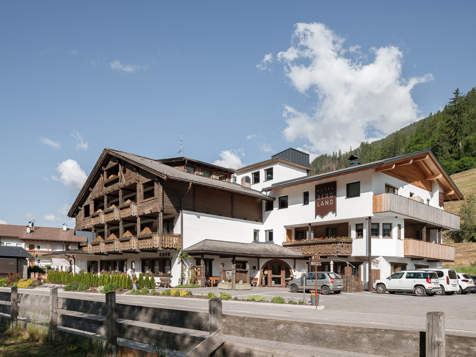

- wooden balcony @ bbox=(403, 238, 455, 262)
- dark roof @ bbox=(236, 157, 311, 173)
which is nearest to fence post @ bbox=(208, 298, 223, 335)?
wooden balcony @ bbox=(403, 238, 455, 262)

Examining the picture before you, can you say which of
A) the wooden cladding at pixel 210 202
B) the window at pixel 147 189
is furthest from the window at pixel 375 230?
the window at pixel 147 189

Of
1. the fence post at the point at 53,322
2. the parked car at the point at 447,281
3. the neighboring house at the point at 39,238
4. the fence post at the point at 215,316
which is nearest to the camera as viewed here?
the fence post at the point at 215,316

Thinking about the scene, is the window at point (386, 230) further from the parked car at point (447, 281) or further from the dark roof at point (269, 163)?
the dark roof at point (269, 163)

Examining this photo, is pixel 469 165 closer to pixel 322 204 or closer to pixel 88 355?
pixel 322 204

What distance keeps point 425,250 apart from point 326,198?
30.7 feet

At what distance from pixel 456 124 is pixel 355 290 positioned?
106306 millimetres

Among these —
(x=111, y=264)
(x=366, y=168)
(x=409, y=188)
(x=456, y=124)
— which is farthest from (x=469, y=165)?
(x=111, y=264)

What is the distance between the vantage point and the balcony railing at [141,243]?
33406 mm

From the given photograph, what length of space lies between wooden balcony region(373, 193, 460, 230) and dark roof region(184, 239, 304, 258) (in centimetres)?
873

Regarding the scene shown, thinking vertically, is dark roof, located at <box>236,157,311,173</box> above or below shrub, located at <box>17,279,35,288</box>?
above

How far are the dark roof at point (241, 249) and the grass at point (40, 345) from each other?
22.3m

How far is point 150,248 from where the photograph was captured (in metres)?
34.2

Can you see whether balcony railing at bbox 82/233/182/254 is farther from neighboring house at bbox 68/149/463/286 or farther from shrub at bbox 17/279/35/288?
shrub at bbox 17/279/35/288

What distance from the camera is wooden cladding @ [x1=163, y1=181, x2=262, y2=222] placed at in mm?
34688
